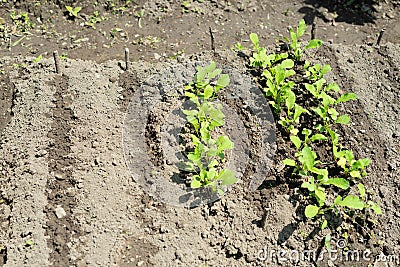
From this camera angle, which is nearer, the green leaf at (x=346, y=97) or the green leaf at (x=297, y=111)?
the green leaf at (x=297, y=111)

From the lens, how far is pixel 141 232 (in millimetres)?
3709

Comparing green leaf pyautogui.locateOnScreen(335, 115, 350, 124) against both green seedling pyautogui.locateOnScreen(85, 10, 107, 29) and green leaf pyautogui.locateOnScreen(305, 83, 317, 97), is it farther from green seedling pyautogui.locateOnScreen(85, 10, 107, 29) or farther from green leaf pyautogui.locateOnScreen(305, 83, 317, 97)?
green seedling pyautogui.locateOnScreen(85, 10, 107, 29)

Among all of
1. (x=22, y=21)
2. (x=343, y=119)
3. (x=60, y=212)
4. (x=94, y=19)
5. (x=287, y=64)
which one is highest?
(x=287, y=64)

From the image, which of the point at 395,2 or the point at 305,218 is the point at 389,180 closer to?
the point at 305,218

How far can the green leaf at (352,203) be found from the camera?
3.71 meters

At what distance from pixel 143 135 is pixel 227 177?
92 cm

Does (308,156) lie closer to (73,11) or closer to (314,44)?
(314,44)

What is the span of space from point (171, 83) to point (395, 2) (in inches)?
131

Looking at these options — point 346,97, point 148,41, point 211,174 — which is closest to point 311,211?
point 211,174

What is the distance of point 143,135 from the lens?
4289mm

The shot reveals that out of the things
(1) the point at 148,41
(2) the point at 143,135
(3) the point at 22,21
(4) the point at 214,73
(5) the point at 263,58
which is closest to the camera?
(2) the point at 143,135

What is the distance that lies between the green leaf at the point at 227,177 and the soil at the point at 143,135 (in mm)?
167

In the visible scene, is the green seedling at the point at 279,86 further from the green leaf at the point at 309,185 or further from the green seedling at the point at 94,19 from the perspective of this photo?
the green seedling at the point at 94,19

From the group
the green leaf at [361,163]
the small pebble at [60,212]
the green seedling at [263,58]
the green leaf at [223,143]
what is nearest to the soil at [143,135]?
the small pebble at [60,212]
